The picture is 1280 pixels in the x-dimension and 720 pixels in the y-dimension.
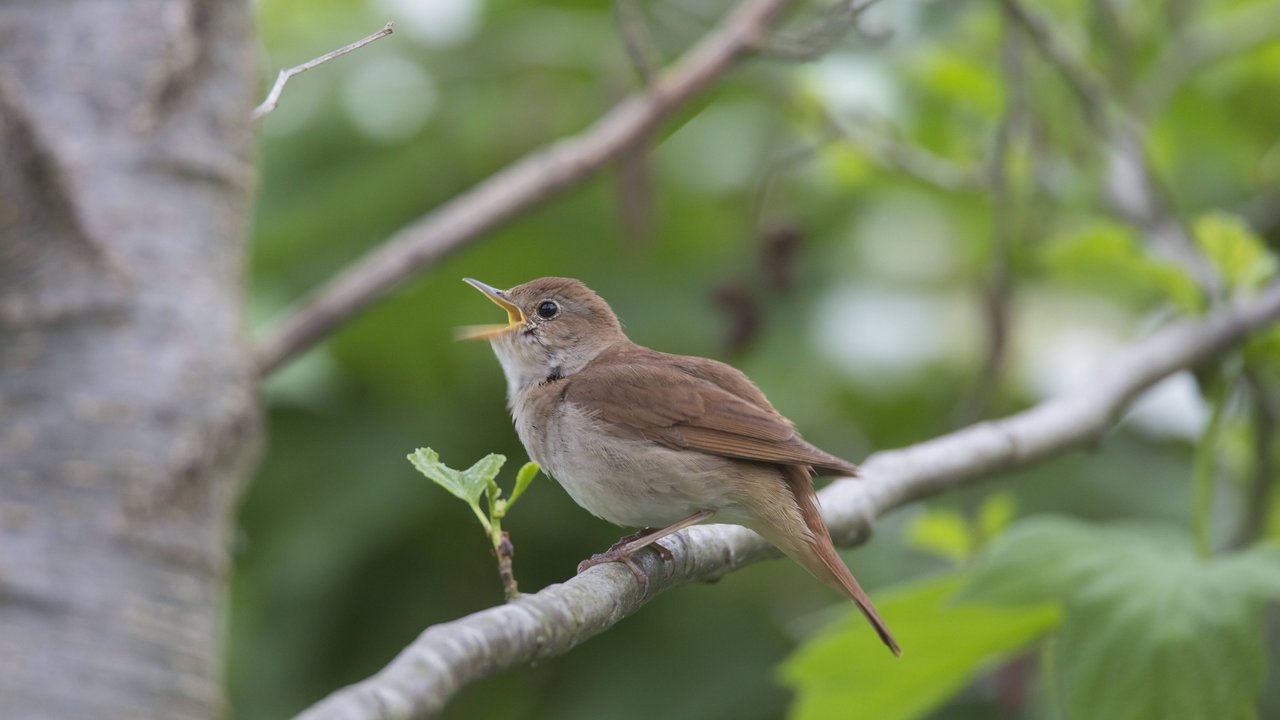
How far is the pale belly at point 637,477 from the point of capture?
10.2 ft

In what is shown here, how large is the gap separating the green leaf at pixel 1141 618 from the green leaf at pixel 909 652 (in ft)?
0.56

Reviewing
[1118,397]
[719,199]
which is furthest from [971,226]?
[1118,397]

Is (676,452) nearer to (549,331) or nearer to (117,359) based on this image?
(549,331)

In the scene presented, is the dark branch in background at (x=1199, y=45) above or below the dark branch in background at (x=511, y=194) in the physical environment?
above

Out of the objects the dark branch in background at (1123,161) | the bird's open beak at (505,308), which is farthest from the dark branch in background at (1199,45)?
the bird's open beak at (505,308)

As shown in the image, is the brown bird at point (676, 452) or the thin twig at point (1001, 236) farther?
the thin twig at point (1001, 236)

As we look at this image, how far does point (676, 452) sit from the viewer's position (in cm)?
321

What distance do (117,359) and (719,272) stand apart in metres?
3.41

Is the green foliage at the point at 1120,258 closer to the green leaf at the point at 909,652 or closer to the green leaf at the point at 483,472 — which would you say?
the green leaf at the point at 909,652

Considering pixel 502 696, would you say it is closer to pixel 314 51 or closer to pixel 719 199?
pixel 719 199

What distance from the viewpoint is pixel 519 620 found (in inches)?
70.5

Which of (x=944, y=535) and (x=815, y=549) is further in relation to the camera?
(x=944, y=535)

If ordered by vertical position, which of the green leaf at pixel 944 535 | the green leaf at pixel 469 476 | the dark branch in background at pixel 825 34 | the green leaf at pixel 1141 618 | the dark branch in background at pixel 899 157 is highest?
the dark branch in background at pixel 899 157

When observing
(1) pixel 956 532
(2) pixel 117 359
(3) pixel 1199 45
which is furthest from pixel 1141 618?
(3) pixel 1199 45
